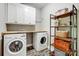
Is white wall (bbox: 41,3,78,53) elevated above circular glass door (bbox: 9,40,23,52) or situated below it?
above

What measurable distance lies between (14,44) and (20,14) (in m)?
0.65

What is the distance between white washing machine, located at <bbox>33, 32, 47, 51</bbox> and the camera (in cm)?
189

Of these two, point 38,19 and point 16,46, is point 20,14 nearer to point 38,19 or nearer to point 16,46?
point 38,19

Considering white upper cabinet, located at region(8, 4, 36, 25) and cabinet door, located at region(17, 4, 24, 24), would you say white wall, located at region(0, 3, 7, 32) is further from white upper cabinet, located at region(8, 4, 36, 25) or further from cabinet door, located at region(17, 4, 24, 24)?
cabinet door, located at region(17, 4, 24, 24)

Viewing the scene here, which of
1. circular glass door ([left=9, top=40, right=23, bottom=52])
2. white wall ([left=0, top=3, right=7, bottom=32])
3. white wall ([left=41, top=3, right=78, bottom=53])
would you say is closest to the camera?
white wall ([left=41, top=3, right=78, bottom=53])

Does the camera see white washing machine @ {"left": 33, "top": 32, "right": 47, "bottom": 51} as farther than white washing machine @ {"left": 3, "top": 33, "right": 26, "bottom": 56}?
Yes

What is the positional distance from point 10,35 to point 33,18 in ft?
1.95

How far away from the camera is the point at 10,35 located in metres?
1.71

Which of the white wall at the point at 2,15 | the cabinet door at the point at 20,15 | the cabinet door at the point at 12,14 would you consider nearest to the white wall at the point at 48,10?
the cabinet door at the point at 20,15

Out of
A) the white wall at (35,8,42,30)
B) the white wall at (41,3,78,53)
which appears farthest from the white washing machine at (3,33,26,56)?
the white wall at (41,3,78,53)

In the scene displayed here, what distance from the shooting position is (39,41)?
200 centimetres

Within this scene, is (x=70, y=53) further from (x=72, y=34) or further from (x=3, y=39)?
(x=3, y=39)

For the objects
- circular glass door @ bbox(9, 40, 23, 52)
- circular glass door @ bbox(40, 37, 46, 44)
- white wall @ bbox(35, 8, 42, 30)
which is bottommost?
circular glass door @ bbox(9, 40, 23, 52)

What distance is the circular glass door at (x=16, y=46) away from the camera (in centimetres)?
177
